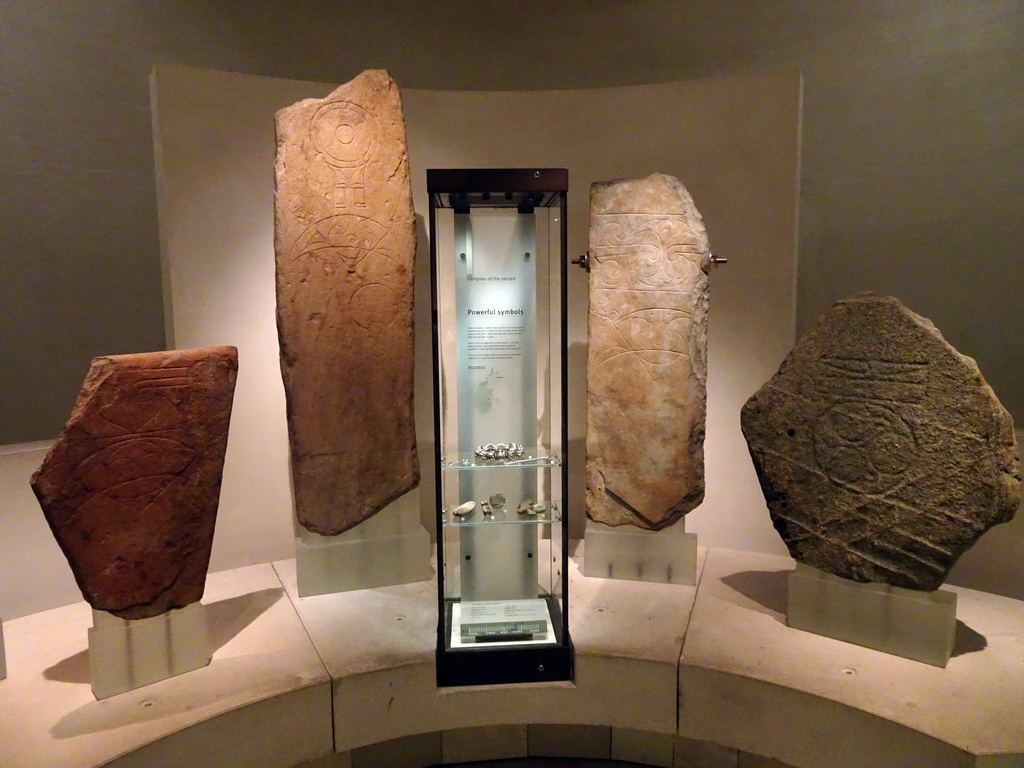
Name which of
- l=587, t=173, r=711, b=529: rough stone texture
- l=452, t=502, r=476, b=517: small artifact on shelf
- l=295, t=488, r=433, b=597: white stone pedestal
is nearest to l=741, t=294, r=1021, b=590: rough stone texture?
l=587, t=173, r=711, b=529: rough stone texture

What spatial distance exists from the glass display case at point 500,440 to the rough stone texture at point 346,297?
0.38m

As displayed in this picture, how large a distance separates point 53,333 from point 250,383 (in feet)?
2.44

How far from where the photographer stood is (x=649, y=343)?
2.64 metres

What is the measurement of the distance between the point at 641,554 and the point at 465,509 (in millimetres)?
917

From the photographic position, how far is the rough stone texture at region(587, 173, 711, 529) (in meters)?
2.62

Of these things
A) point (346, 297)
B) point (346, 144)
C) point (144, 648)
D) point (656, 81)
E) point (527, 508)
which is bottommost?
point (144, 648)

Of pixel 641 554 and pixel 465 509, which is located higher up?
pixel 465 509

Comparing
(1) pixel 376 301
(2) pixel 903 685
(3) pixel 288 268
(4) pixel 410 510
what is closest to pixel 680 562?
(2) pixel 903 685

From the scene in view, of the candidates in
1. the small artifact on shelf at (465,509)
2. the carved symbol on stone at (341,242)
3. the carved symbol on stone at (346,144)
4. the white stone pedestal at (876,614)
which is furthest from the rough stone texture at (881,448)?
the carved symbol on stone at (346,144)

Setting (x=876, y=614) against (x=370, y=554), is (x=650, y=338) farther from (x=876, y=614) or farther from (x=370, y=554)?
(x=370, y=554)

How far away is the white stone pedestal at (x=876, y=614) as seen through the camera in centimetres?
206

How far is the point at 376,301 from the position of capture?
2529mm

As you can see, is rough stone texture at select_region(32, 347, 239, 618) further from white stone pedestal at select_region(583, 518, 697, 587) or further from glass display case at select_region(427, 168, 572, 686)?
white stone pedestal at select_region(583, 518, 697, 587)

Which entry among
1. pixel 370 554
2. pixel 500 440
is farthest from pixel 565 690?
pixel 370 554
